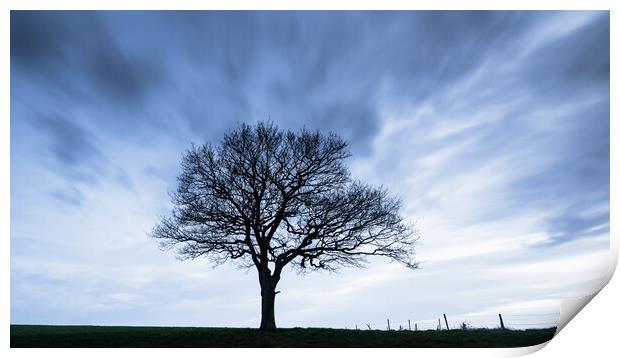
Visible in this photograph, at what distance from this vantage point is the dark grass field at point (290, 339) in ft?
69.7

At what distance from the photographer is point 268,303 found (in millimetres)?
26172

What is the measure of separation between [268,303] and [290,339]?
3.68m

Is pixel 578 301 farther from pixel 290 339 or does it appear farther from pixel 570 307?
pixel 290 339

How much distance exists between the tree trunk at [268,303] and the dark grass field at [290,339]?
850 millimetres

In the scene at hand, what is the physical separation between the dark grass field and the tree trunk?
85cm

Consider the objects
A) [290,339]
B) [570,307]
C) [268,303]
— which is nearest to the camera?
[570,307]

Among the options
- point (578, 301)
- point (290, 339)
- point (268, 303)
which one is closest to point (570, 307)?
point (578, 301)

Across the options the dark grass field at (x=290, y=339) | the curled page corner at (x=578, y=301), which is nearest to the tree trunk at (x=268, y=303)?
Answer: the dark grass field at (x=290, y=339)

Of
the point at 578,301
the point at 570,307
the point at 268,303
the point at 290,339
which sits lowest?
the point at 290,339

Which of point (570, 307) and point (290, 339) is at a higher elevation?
point (570, 307)

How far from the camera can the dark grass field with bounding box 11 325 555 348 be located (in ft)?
69.7
